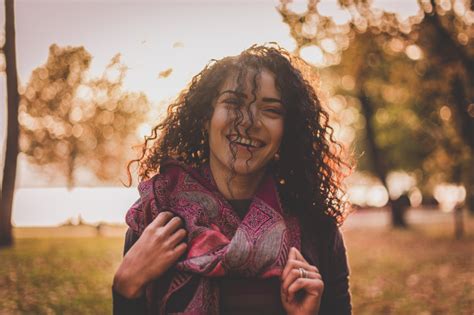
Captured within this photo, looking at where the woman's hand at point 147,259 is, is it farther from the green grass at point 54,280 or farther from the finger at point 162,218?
the green grass at point 54,280

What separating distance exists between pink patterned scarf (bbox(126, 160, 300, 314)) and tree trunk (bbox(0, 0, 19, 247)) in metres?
6.44

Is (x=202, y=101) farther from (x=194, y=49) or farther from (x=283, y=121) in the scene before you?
(x=194, y=49)

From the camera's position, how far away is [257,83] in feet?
6.35

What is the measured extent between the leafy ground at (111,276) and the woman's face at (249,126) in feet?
19.2

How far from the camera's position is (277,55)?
2.06m

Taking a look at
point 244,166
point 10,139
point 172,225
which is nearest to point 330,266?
point 244,166

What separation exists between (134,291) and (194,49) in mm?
1582

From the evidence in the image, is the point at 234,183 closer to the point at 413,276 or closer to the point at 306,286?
the point at 306,286

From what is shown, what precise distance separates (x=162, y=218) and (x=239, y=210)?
12.9 inches

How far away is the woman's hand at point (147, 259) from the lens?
1805 mm

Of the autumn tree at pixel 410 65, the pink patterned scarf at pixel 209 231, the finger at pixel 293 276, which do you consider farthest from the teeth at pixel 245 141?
the autumn tree at pixel 410 65

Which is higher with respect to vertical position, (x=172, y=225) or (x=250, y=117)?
(x=250, y=117)

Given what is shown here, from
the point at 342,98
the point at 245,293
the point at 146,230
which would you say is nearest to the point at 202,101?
the point at 146,230

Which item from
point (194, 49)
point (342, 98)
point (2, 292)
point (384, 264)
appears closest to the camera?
point (194, 49)
